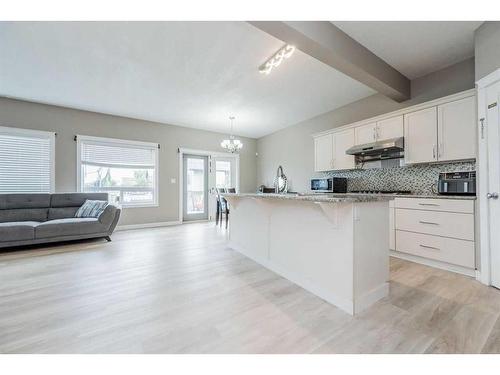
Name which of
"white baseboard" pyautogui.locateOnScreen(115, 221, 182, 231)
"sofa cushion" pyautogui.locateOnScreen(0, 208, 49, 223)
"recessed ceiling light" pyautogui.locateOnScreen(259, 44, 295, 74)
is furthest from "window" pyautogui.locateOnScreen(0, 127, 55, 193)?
"recessed ceiling light" pyautogui.locateOnScreen(259, 44, 295, 74)

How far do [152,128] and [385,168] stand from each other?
5391 millimetres

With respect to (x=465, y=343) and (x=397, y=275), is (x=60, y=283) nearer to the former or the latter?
(x=465, y=343)

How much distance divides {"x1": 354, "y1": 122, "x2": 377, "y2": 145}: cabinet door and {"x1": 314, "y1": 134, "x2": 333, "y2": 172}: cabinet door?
1.94 ft

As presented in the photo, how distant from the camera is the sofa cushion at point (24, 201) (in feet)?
11.9

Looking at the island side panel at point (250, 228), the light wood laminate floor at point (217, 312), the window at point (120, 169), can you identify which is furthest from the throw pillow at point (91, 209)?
the island side panel at point (250, 228)

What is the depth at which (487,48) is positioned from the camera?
2.16m

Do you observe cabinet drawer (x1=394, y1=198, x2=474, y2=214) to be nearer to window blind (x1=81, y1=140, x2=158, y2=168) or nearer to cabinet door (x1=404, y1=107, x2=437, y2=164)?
cabinet door (x1=404, y1=107, x2=437, y2=164)

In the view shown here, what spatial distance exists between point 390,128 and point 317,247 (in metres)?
2.62

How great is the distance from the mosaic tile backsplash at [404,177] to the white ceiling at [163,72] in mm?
1480

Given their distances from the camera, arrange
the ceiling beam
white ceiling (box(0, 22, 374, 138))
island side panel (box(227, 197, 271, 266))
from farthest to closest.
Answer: island side panel (box(227, 197, 271, 266)) → white ceiling (box(0, 22, 374, 138)) → the ceiling beam

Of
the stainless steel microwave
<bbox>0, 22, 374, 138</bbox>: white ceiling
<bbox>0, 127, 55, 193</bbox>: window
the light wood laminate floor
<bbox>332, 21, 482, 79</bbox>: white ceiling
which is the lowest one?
the light wood laminate floor

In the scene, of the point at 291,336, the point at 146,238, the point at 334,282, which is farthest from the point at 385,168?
the point at 146,238

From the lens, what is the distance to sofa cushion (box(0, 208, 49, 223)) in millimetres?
3621

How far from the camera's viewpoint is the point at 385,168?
12.1ft
